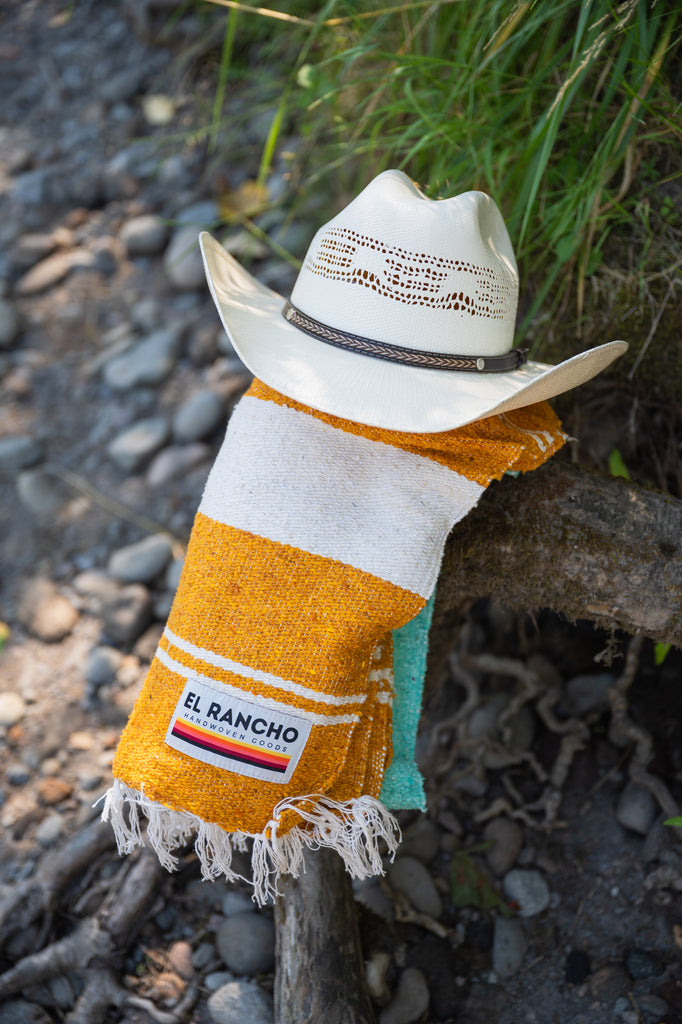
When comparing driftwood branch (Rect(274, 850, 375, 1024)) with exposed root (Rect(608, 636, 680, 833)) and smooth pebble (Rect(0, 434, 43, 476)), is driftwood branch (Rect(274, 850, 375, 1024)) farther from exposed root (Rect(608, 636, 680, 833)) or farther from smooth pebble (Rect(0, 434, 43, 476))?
smooth pebble (Rect(0, 434, 43, 476))

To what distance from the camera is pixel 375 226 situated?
138 cm

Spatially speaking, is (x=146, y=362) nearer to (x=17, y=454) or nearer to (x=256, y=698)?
(x=17, y=454)

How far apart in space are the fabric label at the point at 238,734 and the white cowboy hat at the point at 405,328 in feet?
1.81

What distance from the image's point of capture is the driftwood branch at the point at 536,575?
151 cm

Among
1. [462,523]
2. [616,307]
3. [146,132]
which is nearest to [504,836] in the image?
[462,523]

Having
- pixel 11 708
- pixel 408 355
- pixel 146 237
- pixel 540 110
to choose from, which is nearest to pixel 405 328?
pixel 408 355

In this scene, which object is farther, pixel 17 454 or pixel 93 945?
pixel 17 454

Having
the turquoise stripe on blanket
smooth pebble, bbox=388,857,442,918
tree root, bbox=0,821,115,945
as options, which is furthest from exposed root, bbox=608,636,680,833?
tree root, bbox=0,821,115,945

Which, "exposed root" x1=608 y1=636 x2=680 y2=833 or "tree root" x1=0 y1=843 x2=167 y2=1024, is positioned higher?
"exposed root" x1=608 y1=636 x2=680 y2=833

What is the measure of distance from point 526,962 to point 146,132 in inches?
152

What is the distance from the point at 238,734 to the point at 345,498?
1.53 ft

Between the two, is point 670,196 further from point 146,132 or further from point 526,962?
point 146,132

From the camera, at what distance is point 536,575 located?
1.56 metres

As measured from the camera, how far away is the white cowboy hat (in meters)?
1.31
